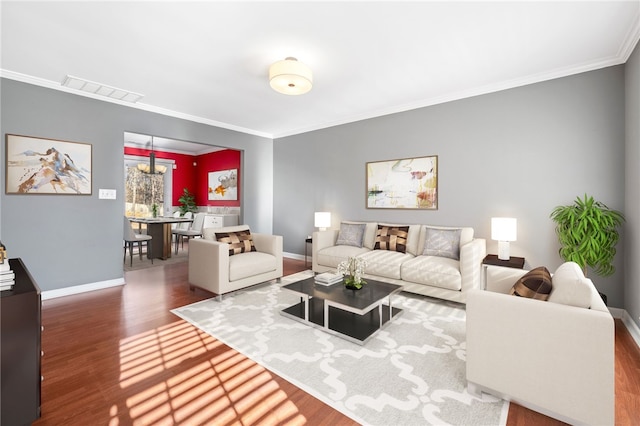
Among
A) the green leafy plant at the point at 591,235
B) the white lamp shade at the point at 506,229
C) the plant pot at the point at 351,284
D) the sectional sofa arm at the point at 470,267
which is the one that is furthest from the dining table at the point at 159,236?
the green leafy plant at the point at 591,235

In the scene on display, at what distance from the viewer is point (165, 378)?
6.59 feet

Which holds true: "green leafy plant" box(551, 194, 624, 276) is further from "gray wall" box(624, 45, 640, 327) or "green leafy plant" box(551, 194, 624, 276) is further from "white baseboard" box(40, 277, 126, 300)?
"white baseboard" box(40, 277, 126, 300)

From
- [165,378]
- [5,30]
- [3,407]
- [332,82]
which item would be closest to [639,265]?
[332,82]

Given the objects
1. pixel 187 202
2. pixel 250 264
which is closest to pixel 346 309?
pixel 250 264

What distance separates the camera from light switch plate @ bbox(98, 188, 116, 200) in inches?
159

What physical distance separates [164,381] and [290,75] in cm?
273

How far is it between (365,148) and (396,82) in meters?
1.47

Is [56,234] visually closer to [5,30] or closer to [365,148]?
[5,30]

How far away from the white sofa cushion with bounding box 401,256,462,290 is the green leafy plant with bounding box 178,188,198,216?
726 cm

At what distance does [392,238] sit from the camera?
4.29m

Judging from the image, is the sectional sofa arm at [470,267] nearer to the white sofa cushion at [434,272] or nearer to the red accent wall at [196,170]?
the white sofa cushion at [434,272]

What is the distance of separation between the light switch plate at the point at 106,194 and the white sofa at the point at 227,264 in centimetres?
142

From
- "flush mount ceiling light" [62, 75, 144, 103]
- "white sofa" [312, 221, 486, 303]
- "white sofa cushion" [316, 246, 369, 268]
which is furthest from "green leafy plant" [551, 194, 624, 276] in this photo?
"flush mount ceiling light" [62, 75, 144, 103]

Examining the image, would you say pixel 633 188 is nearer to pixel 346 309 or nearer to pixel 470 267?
pixel 470 267
